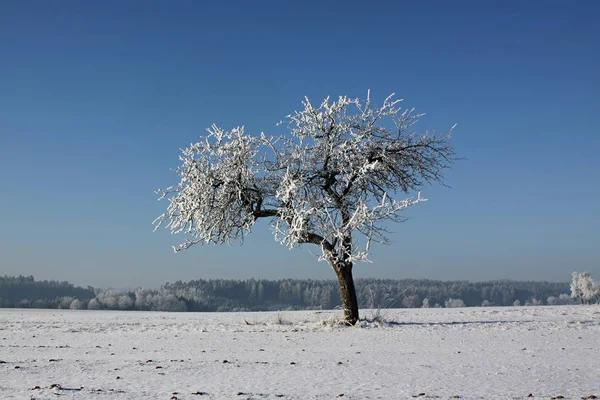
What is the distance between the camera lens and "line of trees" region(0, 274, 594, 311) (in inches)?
2660

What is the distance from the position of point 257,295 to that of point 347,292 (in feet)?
253

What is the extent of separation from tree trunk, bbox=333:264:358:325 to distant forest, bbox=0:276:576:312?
41335 mm

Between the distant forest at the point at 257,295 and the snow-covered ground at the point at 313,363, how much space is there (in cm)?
4448

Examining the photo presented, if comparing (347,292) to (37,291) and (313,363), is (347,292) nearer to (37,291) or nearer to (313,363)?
(313,363)

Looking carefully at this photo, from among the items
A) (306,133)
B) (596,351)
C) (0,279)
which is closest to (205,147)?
(306,133)

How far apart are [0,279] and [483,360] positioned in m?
102

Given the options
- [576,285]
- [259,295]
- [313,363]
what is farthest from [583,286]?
[313,363]

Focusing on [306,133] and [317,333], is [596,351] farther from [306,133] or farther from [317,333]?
[306,133]

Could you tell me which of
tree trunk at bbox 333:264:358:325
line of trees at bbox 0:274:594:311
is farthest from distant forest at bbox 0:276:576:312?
tree trunk at bbox 333:264:358:325

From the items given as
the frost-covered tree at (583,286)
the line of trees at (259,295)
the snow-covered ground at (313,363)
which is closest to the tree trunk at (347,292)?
the snow-covered ground at (313,363)

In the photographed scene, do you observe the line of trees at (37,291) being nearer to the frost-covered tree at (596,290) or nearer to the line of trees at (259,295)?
the line of trees at (259,295)

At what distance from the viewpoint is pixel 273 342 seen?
15.4 meters

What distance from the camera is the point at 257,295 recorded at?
95.1 metres

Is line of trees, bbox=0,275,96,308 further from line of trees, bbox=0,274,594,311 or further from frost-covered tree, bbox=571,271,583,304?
frost-covered tree, bbox=571,271,583,304
